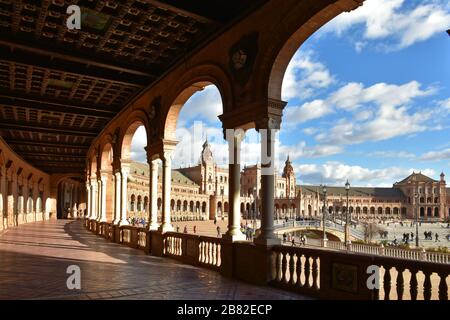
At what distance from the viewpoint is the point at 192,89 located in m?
11.3

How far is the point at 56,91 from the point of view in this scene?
14.8 metres

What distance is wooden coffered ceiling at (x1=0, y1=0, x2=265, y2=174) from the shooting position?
8.74m

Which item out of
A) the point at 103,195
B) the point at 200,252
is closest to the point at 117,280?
the point at 200,252

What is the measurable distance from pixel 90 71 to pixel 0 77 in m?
3.37

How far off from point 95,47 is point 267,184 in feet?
21.0

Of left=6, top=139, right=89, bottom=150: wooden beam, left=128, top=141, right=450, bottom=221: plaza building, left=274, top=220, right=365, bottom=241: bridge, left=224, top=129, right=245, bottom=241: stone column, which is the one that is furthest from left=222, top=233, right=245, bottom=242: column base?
left=128, top=141, right=450, bottom=221: plaza building

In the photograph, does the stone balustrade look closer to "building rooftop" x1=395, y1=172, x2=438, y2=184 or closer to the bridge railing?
the bridge railing

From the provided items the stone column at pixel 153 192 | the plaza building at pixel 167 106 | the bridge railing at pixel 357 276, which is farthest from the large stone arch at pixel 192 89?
the bridge railing at pixel 357 276

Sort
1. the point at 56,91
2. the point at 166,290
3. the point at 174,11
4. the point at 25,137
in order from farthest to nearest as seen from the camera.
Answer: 1. the point at 25,137
2. the point at 56,91
3. the point at 174,11
4. the point at 166,290

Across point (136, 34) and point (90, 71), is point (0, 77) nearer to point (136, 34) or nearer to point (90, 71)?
point (90, 71)

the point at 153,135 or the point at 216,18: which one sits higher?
the point at 216,18

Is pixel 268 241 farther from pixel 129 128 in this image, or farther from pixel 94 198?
pixel 94 198
